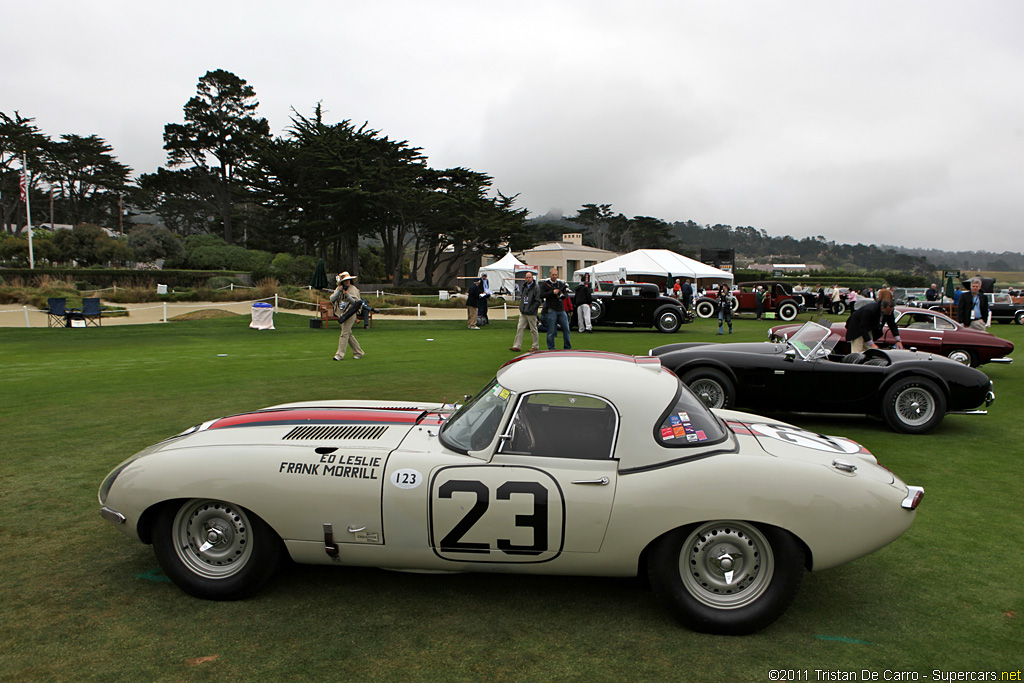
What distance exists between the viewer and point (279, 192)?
47.7 metres

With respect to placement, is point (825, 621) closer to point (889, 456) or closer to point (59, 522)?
point (889, 456)

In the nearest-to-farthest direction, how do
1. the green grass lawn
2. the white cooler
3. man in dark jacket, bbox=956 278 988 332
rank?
1. the green grass lawn
2. man in dark jacket, bbox=956 278 988 332
3. the white cooler

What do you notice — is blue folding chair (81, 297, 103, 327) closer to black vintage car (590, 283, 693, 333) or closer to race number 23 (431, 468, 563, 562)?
black vintage car (590, 283, 693, 333)

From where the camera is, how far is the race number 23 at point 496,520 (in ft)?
10.7

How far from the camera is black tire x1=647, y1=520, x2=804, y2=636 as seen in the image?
10.5ft

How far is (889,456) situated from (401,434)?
5068 millimetres

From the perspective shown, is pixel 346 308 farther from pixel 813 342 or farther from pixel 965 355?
pixel 965 355

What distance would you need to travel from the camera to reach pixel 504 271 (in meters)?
42.1

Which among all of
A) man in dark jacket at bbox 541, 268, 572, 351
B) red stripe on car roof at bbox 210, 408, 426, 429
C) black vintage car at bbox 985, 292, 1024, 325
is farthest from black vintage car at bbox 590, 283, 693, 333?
red stripe on car roof at bbox 210, 408, 426, 429

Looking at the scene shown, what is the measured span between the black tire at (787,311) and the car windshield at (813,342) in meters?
22.2

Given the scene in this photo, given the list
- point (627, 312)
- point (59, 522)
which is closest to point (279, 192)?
point (627, 312)

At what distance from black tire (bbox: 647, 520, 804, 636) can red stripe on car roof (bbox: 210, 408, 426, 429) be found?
69.3 inches

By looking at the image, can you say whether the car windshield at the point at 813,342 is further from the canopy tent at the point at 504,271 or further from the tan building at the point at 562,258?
the tan building at the point at 562,258

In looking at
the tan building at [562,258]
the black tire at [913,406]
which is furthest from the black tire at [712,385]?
the tan building at [562,258]
